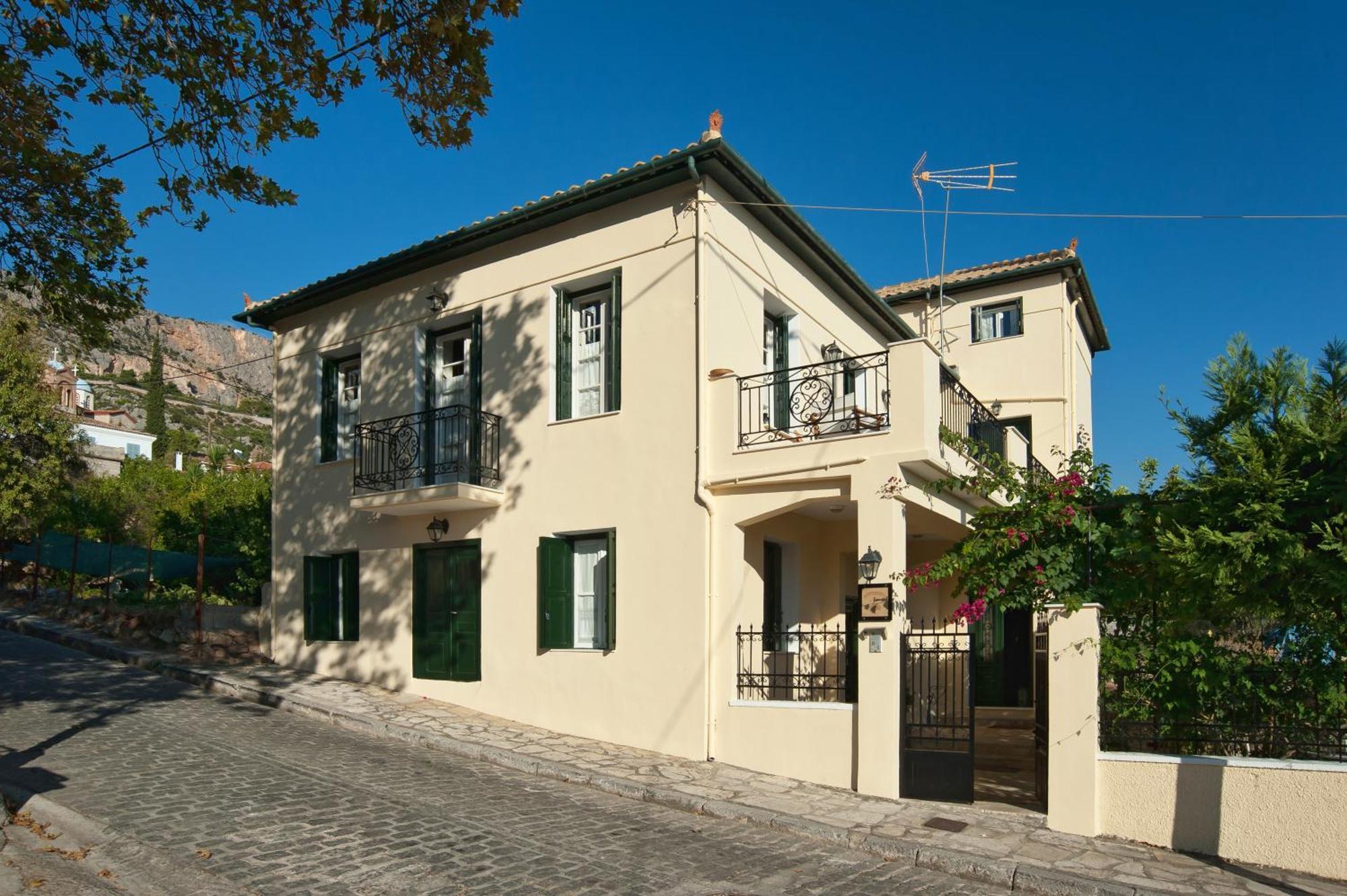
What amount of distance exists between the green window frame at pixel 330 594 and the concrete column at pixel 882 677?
26.4ft

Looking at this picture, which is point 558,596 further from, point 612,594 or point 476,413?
point 476,413

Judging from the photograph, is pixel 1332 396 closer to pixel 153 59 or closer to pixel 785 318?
pixel 785 318

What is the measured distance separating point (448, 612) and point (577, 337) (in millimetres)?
4058

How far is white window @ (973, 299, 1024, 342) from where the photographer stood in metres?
20.9

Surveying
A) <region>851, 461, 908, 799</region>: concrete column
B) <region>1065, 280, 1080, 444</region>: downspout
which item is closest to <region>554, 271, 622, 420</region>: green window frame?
<region>851, 461, 908, 799</region>: concrete column

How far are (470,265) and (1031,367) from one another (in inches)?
497

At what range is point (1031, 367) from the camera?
20547 mm

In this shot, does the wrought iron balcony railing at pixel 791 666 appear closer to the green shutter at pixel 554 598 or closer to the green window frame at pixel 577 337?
the green shutter at pixel 554 598

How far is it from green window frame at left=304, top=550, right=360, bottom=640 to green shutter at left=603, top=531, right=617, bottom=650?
4.80 meters

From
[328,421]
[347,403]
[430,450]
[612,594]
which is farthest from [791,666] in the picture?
[328,421]

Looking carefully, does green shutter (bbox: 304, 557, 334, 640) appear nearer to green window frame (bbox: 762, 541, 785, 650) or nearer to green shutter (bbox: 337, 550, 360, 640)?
green shutter (bbox: 337, 550, 360, 640)

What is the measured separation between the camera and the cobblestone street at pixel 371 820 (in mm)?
6555

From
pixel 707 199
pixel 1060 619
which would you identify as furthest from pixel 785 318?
pixel 1060 619

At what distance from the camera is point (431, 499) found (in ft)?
40.5
